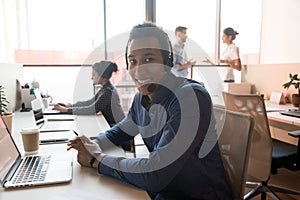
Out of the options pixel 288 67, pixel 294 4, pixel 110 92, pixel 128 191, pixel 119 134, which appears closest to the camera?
pixel 128 191

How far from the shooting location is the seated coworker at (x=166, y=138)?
0.93m

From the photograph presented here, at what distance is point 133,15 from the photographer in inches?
162

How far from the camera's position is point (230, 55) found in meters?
3.83

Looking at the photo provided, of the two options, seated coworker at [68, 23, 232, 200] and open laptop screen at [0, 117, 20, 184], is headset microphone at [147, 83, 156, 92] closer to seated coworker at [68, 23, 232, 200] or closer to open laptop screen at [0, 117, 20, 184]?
seated coworker at [68, 23, 232, 200]

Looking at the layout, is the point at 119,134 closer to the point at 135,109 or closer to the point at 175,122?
the point at 135,109

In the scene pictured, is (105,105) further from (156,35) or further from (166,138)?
(166,138)

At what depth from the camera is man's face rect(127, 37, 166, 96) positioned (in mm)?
1097

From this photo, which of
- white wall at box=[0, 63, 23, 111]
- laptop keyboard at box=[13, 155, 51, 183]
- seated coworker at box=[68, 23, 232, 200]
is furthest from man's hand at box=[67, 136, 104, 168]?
white wall at box=[0, 63, 23, 111]

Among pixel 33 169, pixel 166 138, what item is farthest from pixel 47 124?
pixel 166 138

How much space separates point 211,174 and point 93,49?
3.35 m

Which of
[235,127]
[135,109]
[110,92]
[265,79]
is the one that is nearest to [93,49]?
[110,92]

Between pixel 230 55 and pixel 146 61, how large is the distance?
3027mm

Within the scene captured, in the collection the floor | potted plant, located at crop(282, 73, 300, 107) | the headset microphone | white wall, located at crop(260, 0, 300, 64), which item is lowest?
the floor

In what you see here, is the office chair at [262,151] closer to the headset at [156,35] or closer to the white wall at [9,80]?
the headset at [156,35]
